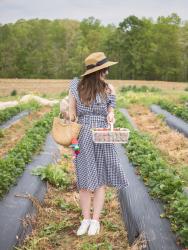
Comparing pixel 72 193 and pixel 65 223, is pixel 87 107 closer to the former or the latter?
pixel 65 223

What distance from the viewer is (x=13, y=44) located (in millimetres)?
57594

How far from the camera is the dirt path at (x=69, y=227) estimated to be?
16.1 feet

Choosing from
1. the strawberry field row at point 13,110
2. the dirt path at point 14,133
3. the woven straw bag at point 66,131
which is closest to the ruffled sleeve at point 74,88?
the woven straw bag at point 66,131

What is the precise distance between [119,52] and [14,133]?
42.8 m

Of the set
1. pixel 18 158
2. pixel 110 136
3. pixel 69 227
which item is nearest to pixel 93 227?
pixel 69 227

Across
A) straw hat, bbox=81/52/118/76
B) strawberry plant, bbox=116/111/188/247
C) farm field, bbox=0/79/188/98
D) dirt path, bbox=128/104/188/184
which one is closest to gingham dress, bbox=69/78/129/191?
straw hat, bbox=81/52/118/76

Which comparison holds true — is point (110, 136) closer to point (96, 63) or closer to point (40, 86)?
point (96, 63)

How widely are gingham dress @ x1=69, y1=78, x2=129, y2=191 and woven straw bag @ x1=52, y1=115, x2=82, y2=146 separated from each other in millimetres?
133

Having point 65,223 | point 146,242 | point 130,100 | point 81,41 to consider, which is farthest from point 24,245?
point 81,41

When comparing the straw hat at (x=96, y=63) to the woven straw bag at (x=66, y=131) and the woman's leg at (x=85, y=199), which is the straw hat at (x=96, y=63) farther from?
the woman's leg at (x=85, y=199)

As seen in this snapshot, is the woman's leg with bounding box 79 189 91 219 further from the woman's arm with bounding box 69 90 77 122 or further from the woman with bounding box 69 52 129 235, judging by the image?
the woman's arm with bounding box 69 90 77 122

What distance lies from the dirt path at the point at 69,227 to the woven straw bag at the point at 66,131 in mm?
1071

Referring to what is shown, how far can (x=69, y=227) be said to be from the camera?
217 inches

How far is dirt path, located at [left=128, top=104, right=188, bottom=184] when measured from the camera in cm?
909
